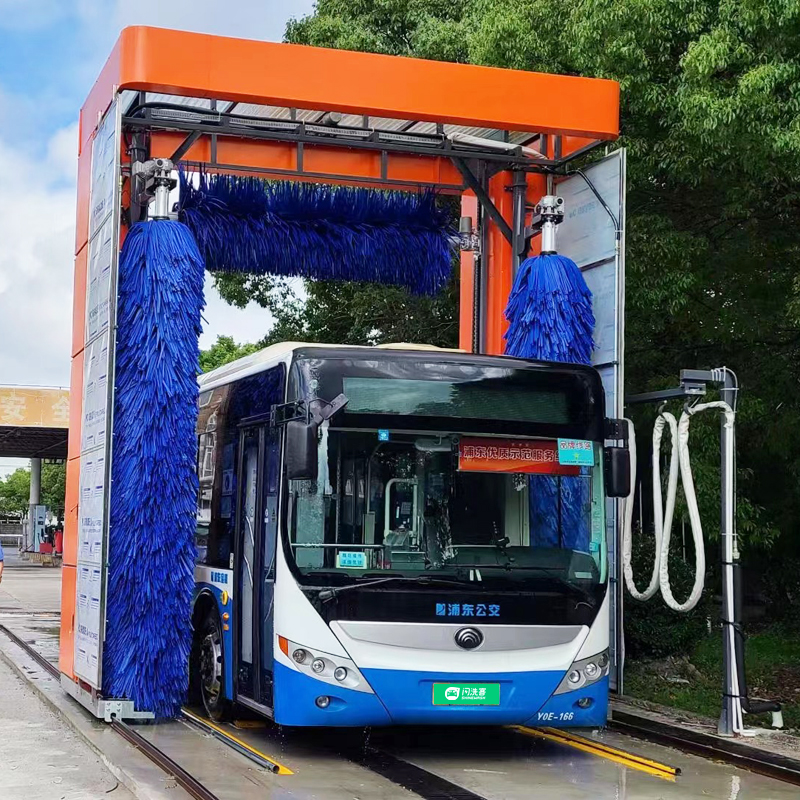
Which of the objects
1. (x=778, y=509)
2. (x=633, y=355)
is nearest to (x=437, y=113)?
(x=633, y=355)

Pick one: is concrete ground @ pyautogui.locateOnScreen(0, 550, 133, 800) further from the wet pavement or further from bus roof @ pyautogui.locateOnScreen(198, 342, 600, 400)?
bus roof @ pyautogui.locateOnScreen(198, 342, 600, 400)

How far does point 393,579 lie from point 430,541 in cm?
39

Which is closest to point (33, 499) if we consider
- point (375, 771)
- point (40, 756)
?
point (40, 756)

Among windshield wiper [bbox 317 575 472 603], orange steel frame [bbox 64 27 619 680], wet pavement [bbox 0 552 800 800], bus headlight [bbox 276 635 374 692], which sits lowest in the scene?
wet pavement [bbox 0 552 800 800]

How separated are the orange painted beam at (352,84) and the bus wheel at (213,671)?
4.43 metres

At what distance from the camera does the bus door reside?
9.82 meters

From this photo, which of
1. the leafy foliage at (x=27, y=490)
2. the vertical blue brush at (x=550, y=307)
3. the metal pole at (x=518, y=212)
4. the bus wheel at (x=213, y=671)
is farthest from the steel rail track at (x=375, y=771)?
the leafy foliage at (x=27, y=490)

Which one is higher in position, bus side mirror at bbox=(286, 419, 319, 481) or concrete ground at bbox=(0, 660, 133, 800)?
bus side mirror at bbox=(286, 419, 319, 481)

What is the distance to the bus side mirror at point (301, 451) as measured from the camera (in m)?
8.86

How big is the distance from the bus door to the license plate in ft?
4.16

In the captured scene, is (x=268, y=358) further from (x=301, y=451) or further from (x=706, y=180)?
(x=706, y=180)

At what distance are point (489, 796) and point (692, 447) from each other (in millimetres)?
7868

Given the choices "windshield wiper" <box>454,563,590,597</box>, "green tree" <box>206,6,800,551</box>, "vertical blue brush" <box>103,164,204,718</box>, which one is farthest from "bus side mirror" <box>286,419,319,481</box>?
"green tree" <box>206,6,800,551</box>

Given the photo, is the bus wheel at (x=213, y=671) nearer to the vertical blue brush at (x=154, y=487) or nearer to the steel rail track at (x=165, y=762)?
the vertical blue brush at (x=154, y=487)
